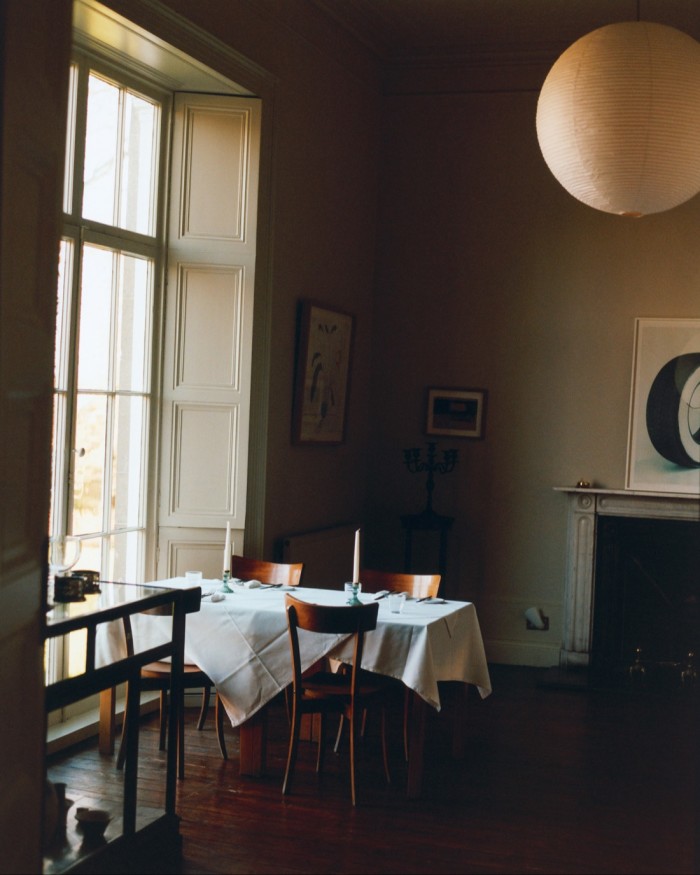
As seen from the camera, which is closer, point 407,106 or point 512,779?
point 512,779

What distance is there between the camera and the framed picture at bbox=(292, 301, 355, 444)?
6.71 metres

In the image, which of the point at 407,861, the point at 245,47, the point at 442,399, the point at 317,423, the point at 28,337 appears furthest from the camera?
the point at 442,399

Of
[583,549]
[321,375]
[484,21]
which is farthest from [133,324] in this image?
[583,549]

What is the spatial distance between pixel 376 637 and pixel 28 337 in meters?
2.24

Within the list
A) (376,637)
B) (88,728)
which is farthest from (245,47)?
(88,728)

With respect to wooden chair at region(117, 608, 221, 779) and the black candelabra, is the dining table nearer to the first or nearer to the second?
wooden chair at region(117, 608, 221, 779)

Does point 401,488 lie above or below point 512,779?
above

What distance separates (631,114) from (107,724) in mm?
3169

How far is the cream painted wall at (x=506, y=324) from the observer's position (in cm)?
748

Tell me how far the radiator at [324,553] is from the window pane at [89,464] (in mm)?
1319

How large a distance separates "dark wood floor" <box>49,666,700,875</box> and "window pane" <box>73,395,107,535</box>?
3.90 ft

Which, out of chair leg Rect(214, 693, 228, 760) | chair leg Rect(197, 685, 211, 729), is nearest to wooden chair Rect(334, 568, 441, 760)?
chair leg Rect(214, 693, 228, 760)

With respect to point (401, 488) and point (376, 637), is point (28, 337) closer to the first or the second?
point (376, 637)

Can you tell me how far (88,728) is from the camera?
4949 millimetres
